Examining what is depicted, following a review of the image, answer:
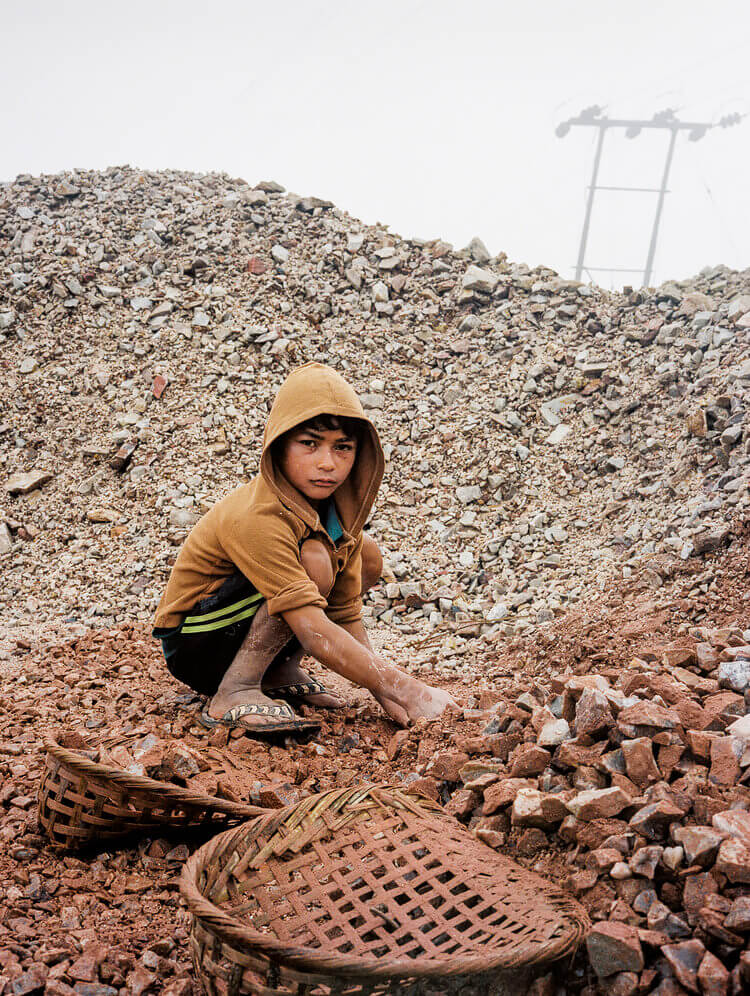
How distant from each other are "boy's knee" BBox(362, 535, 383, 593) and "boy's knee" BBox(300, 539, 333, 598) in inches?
14.0

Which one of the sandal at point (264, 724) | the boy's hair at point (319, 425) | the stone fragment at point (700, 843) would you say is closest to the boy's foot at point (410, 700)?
the sandal at point (264, 724)

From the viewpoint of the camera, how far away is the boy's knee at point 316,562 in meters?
2.35

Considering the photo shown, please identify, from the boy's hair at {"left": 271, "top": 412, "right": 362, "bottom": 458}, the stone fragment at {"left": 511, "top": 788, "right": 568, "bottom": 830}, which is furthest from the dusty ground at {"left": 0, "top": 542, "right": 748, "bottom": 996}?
the boy's hair at {"left": 271, "top": 412, "right": 362, "bottom": 458}

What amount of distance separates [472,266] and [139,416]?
107 inches

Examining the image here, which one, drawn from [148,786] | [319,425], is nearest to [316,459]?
[319,425]

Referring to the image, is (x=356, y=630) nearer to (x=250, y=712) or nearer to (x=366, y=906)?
(x=250, y=712)

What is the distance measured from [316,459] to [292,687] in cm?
86

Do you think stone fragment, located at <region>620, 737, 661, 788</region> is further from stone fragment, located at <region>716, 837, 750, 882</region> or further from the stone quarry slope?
the stone quarry slope

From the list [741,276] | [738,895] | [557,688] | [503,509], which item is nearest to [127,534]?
[503,509]

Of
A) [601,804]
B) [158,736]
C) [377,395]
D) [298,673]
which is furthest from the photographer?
[377,395]

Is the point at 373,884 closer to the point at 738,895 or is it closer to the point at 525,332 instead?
the point at 738,895

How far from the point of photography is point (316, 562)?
2.36m

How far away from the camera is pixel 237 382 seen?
207 inches

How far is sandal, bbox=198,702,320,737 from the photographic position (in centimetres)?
233
